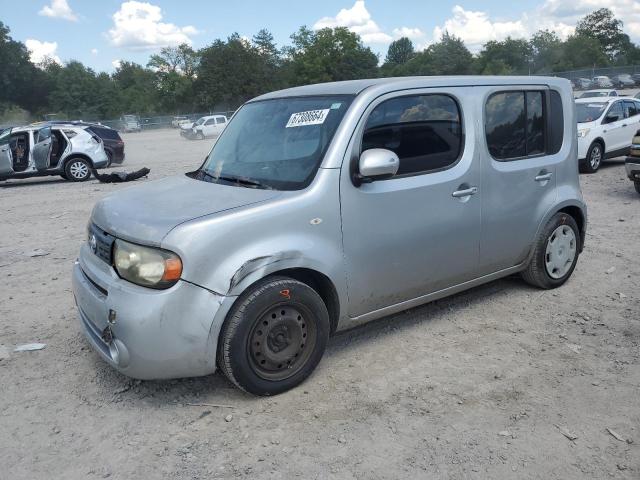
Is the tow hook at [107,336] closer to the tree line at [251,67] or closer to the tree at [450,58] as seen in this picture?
the tree line at [251,67]

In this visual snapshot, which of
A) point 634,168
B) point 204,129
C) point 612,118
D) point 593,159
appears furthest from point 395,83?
point 204,129

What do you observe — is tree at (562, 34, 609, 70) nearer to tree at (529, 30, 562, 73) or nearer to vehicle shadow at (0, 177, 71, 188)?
tree at (529, 30, 562, 73)

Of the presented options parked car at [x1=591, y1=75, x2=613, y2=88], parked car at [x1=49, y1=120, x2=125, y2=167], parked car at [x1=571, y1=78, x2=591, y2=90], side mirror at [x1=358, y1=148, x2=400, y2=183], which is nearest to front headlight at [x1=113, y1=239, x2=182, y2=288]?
side mirror at [x1=358, y1=148, x2=400, y2=183]

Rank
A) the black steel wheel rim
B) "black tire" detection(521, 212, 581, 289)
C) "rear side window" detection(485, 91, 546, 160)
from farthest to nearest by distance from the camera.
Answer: "black tire" detection(521, 212, 581, 289), "rear side window" detection(485, 91, 546, 160), the black steel wheel rim

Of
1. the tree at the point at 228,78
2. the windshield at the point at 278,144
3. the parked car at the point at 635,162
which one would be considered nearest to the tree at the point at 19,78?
the tree at the point at 228,78

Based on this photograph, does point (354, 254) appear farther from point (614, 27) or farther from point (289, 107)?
point (614, 27)

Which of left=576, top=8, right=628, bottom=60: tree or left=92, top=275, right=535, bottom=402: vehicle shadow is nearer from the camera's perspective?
left=92, top=275, right=535, bottom=402: vehicle shadow

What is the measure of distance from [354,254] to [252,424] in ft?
4.02

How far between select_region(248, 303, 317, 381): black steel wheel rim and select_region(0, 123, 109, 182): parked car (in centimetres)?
1404

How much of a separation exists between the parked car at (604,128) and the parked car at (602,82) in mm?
42277

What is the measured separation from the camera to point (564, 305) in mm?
4914

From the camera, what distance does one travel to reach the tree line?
247 ft

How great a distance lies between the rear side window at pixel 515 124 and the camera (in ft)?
14.7

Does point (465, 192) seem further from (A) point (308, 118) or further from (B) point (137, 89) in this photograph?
(B) point (137, 89)
